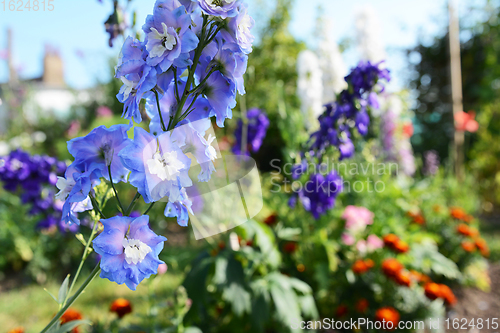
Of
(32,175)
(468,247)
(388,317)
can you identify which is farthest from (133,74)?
(468,247)

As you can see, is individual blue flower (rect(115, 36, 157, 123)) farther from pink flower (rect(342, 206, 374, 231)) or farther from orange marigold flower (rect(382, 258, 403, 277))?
pink flower (rect(342, 206, 374, 231))

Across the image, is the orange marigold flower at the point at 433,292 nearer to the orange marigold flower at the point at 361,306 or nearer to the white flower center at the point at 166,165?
the orange marigold flower at the point at 361,306

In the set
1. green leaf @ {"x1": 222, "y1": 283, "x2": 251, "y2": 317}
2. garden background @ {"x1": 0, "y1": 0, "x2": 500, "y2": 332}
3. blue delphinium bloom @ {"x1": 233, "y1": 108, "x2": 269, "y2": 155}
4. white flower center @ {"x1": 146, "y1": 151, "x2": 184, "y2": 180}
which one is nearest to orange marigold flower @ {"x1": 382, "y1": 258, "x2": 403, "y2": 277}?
garden background @ {"x1": 0, "y1": 0, "x2": 500, "y2": 332}

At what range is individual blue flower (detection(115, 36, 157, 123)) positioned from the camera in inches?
24.4

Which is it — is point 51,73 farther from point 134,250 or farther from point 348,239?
point 134,250

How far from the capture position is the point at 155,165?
0.58 metres

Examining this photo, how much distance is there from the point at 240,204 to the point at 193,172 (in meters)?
0.85

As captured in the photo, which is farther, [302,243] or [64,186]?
[302,243]

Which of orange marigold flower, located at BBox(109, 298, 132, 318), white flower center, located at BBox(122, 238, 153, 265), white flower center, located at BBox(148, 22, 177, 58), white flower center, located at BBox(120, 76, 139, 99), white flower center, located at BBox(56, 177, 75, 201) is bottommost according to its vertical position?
orange marigold flower, located at BBox(109, 298, 132, 318)

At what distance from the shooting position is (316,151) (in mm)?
1702

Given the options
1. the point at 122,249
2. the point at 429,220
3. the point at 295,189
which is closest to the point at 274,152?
the point at 429,220

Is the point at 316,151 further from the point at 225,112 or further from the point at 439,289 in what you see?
the point at 439,289

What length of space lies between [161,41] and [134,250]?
38 cm

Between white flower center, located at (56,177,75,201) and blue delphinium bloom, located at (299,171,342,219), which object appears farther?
blue delphinium bloom, located at (299,171,342,219)
